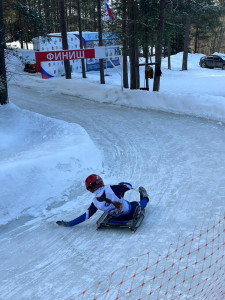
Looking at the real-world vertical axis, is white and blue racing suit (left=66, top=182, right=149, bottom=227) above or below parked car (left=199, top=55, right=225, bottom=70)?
below

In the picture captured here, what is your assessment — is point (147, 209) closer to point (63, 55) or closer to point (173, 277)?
point (173, 277)

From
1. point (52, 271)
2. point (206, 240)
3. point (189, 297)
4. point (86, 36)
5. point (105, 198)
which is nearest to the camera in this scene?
point (189, 297)

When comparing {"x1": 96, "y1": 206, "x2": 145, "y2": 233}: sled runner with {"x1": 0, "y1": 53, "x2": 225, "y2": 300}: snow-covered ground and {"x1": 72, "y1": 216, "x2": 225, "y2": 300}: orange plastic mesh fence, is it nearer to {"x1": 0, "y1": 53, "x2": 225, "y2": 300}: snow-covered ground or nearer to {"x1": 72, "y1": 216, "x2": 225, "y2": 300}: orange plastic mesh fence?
{"x1": 0, "y1": 53, "x2": 225, "y2": 300}: snow-covered ground

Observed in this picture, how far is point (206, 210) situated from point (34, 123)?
811 centimetres

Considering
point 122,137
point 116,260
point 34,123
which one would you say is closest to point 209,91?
point 122,137

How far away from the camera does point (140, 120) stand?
13391mm

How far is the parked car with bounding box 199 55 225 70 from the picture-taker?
3217cm

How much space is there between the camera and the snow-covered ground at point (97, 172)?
471cm

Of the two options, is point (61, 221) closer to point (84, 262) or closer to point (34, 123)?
point (84, 262)

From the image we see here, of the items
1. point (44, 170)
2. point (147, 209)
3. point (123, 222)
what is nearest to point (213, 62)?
point (44, 170)

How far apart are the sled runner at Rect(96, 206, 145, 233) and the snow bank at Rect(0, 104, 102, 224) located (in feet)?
4.90

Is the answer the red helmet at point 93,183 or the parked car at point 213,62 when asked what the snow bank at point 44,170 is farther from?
the parked car at point 213,62

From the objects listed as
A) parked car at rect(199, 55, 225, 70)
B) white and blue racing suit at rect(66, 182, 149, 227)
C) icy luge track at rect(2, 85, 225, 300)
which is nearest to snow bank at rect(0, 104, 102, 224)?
icy luge track at rect(2, 85, 225, 300)

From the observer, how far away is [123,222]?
18.1ft
